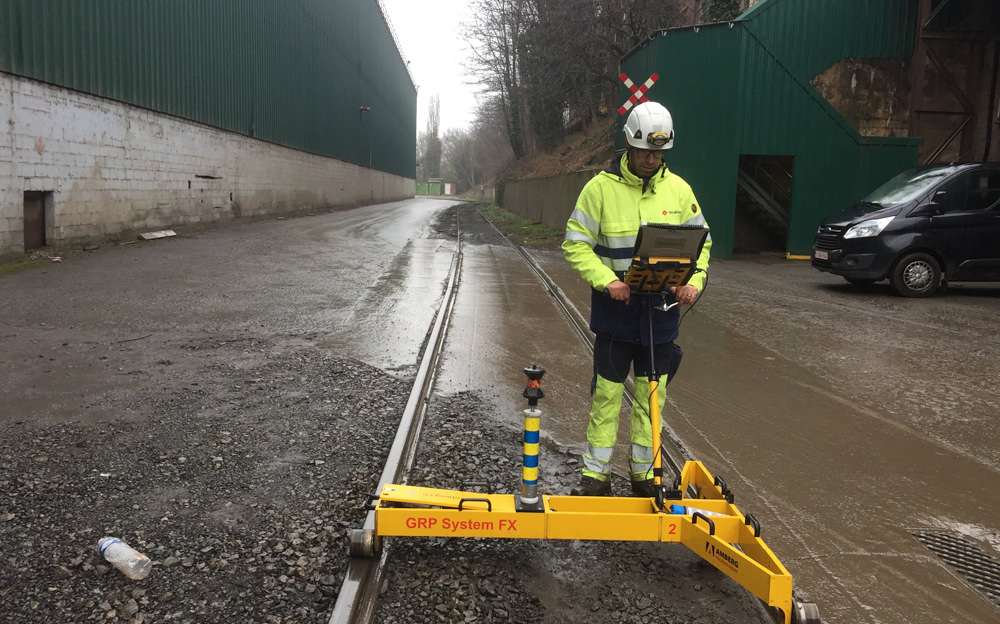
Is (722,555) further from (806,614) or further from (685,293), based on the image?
(685,293)

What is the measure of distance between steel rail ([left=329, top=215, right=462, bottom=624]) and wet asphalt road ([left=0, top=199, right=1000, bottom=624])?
0.20 metres

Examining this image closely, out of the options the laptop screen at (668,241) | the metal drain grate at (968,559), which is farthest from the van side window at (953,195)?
the laptop screen at (668,241)

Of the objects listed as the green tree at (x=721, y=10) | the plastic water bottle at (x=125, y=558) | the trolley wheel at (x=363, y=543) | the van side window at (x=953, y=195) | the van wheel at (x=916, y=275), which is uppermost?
the green tree at (x=721, y=10)

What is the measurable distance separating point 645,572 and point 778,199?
18.0 meters

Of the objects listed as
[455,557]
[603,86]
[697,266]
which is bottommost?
[455,557]

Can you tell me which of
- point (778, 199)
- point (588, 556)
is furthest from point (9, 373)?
point (778, 199)

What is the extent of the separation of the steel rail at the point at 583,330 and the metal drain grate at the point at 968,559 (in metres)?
1.30

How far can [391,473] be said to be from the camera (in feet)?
13.9

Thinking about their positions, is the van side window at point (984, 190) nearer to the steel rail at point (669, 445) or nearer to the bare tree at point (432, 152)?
the steel rail at point (669, 445)

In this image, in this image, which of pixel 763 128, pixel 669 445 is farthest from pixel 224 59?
pixel 669 445

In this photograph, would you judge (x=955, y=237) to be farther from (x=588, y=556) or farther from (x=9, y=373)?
(x=9, y=373)

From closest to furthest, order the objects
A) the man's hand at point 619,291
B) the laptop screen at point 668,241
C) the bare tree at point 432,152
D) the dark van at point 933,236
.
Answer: the laptop screen at point 668,241 → the man's hand at point 619,291 → the dark van at point 933,236 → the bare tree at point 432,152

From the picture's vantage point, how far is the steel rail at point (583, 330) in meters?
4.62

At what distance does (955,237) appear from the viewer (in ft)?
38.1
